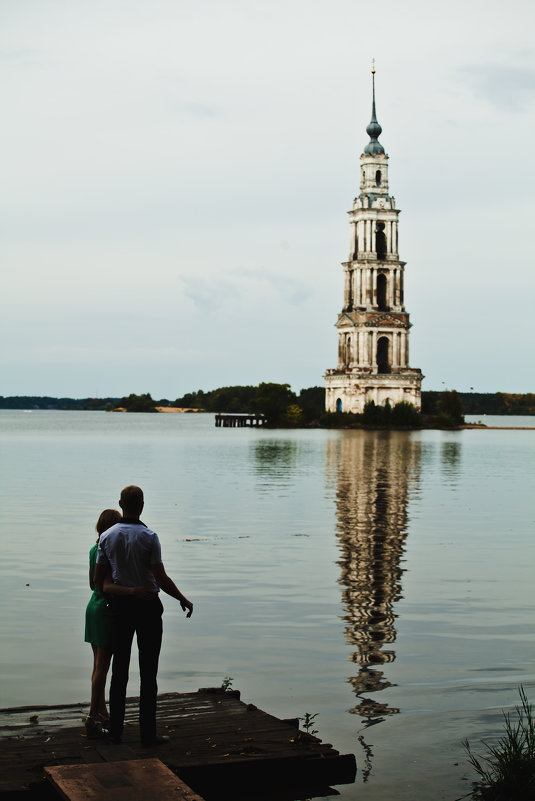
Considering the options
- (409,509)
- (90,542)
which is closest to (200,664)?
(90,542)

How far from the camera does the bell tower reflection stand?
13.4 metres

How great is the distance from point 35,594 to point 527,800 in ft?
39.9

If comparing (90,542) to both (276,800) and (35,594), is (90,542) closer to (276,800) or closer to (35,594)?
(35,594)

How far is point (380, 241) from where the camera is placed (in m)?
164

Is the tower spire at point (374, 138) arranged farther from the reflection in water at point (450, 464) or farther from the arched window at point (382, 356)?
the reflection in water at point (450, 464)

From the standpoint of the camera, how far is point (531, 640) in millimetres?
15578

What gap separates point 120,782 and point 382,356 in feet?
507

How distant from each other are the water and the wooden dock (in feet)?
2.27

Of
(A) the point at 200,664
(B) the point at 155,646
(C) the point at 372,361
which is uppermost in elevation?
(C) the point at 372,361

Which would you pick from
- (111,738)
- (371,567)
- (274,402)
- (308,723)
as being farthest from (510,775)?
(274,402)

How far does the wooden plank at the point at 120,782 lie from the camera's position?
25.8 feet

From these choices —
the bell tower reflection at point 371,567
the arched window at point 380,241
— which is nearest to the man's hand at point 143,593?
the bell tower reflection at point 371,567

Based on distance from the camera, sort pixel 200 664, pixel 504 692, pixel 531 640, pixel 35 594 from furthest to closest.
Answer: pixel 35 594, pixel 531 640, pixel 200 664, pixel 504 692

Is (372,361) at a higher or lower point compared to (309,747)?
higher
